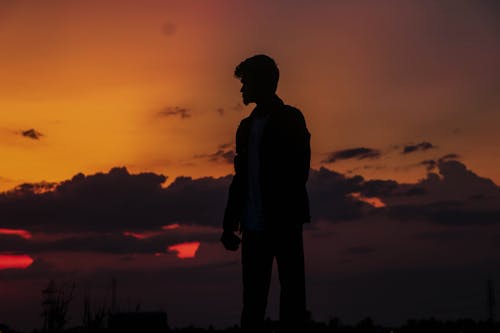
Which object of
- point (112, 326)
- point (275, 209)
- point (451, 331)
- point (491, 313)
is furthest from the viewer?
point (491, 313)

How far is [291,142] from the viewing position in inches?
409

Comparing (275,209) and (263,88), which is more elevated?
(263,88)

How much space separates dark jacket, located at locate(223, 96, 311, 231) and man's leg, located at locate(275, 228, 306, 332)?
0.17 m

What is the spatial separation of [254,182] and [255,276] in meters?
1.10

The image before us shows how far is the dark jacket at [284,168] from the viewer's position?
10320 mm

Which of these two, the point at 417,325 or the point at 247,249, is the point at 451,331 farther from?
the point at 247,249

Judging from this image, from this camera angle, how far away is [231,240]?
1080cm

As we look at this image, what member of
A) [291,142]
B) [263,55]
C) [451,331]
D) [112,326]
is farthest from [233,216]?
[451,331]

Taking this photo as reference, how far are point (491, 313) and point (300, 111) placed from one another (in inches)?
393

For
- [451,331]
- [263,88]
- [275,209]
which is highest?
[263,88]

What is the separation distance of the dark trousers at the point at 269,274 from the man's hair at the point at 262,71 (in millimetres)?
1759

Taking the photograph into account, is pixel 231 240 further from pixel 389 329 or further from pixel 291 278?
pixel 389 329

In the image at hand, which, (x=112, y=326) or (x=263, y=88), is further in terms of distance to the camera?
(x=112, y=326)

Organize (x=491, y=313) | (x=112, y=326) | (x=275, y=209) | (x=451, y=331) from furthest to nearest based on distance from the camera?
(x=491, y=313), (x=451, y=331), (x=112, y=326), (x=275, y=209)
